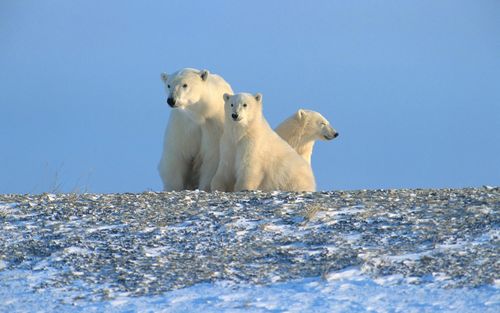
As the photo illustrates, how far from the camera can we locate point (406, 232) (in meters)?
7.17

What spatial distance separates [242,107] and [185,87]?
886 mm

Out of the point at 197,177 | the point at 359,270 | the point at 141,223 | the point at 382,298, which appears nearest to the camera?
the point at 382,298

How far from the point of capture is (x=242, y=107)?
1038 cm

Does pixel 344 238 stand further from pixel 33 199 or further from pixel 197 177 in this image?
pixel 197 177

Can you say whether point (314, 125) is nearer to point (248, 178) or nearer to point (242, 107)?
point (242, 107)

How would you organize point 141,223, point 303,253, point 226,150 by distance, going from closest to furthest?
point 303,253 < point 141,223 < point 226,150

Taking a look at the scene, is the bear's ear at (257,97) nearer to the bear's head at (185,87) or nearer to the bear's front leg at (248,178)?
the bear's head at (185,87)

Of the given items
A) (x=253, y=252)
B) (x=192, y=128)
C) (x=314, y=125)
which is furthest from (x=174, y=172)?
(x=253, y=252)

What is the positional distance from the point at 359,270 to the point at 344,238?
794mm

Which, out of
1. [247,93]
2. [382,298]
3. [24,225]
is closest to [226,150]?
[247,93]

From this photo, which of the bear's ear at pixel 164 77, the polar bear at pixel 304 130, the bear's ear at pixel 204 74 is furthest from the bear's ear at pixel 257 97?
the polar bear at pixel 304 130

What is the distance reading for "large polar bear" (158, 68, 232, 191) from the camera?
11.0 m

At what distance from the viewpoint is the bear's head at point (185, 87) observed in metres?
10.8

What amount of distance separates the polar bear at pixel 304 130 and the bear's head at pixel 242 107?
2.89 meters
